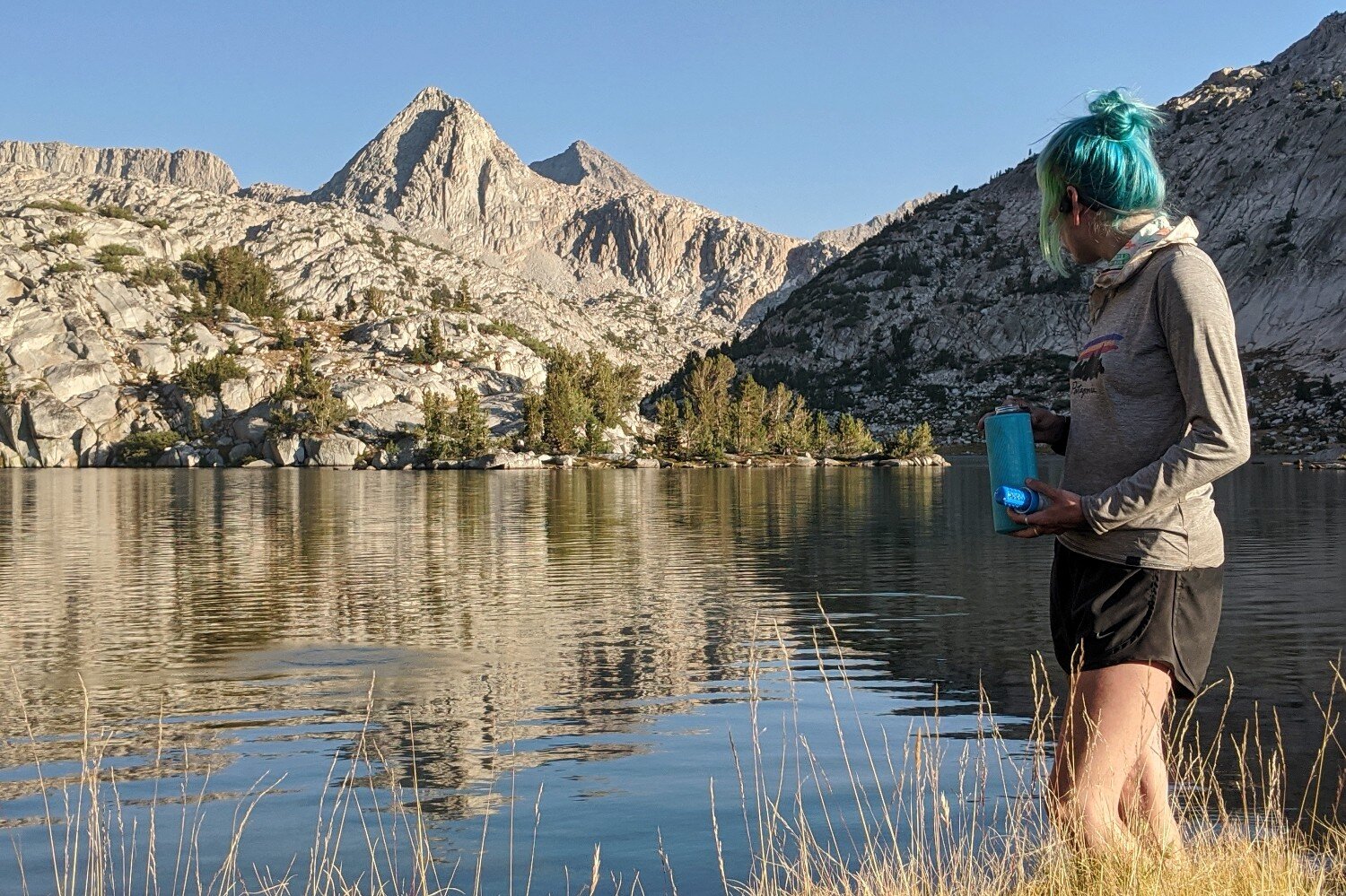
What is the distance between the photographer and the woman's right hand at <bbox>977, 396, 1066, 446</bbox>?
18.4 ft

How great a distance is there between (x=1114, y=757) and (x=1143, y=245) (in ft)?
7.10

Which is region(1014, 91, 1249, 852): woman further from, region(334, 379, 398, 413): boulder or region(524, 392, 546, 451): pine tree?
region(334, 379, 398, 413): boulder

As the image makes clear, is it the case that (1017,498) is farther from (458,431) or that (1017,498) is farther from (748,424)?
(748,424)

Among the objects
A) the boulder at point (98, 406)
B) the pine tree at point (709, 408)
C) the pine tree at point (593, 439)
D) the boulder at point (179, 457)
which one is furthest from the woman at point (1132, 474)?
the boulder at point (98, 406)

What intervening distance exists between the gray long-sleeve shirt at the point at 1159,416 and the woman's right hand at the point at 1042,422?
23 cm

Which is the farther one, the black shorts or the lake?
the lake

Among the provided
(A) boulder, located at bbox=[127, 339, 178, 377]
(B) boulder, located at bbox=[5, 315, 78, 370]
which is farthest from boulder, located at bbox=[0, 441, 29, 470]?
(A) boulder, located at bbox=[127, 339, 178, 377]

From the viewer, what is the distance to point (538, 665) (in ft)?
56.9

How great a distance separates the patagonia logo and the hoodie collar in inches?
9.4

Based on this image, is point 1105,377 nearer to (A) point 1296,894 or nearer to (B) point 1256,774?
(A) point 1296,894

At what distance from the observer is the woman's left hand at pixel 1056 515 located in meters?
4.96

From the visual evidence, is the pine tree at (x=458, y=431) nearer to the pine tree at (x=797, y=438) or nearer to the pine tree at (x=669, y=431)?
the pine tree at (x=669, y=431)

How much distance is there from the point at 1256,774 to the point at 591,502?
5252cm

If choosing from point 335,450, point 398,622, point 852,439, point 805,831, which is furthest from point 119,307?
point 805,831
